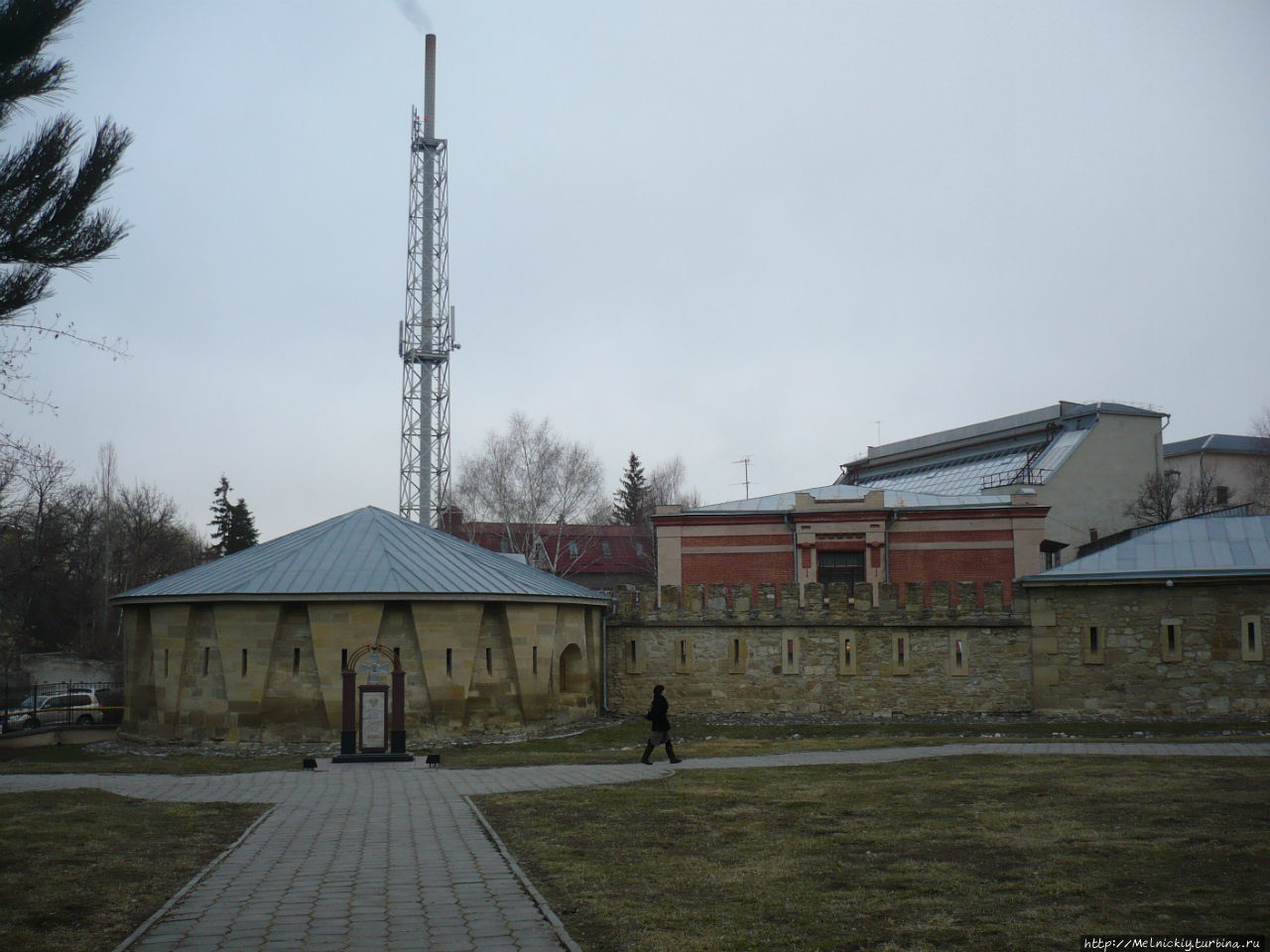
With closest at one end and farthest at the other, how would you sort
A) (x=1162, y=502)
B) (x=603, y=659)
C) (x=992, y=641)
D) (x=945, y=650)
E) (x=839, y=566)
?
(x=992, y=641), (x=945, y=650), (x=603, y=659), (x=839, y=566), (x=1162, y=502)

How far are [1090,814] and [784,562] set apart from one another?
1135 inches

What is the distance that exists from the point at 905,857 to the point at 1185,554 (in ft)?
60.8

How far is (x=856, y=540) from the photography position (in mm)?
39781

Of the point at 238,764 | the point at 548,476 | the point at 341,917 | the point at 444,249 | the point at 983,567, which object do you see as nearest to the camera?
the point at 341,917

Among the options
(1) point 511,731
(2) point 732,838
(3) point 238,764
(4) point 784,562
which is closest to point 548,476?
(4) point 784,562

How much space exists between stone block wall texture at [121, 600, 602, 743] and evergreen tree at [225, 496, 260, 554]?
94.6 ft

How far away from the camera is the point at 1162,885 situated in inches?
329

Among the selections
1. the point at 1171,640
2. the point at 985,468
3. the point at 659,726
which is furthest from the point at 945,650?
the point at 985,468

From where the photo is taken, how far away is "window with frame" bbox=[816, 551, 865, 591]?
3994cm

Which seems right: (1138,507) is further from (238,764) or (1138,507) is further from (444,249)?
(238,764)

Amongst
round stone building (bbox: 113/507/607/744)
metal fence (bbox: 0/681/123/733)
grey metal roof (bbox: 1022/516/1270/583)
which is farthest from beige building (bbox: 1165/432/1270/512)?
metal fence (bbox: 0/681/123/733)

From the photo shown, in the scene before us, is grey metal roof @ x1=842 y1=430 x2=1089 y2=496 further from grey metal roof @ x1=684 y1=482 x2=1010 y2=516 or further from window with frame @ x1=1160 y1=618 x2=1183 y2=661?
window with frame @ x1=1160 y1=618 x2=1183 y2=661

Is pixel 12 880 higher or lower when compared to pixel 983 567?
lower

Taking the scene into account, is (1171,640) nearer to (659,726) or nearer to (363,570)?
(659,726)
